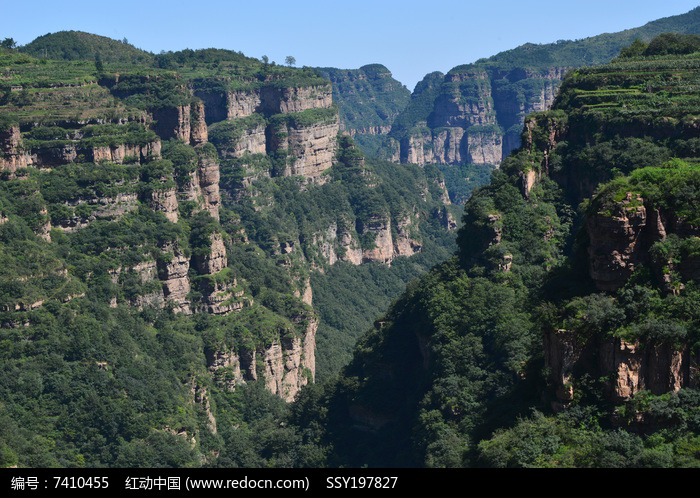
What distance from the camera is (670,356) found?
53.2 meters

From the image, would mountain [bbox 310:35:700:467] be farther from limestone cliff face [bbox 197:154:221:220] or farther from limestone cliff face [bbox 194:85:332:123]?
limestone cliff face [bbox 194:85:332:123]

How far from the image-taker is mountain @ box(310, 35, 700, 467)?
53.7 metres

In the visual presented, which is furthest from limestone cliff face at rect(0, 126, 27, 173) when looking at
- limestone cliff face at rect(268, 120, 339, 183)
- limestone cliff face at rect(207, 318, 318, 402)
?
limestone cliff face at rect(268, 120, 339, 183)

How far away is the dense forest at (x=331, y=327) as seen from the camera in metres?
55.8

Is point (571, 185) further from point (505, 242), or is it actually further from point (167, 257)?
point (167, 257)

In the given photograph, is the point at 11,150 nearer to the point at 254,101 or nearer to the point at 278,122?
the point at 278,122

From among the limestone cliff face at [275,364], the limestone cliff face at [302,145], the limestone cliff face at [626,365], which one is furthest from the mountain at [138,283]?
the limestone cliff face at [626,365]

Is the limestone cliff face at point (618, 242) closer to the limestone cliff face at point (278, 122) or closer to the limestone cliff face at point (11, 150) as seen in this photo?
the limestone cliff face at point (11, 150)

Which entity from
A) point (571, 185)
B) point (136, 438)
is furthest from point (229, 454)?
point (571, 185)

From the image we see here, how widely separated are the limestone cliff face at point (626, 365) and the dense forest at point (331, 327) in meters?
0.13

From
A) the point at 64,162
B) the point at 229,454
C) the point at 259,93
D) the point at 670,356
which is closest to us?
the point at 670,356

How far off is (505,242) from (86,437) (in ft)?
147

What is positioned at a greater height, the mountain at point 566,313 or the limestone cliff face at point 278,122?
the limestone cliff face at point 278,122

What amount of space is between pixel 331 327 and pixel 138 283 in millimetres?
54519
